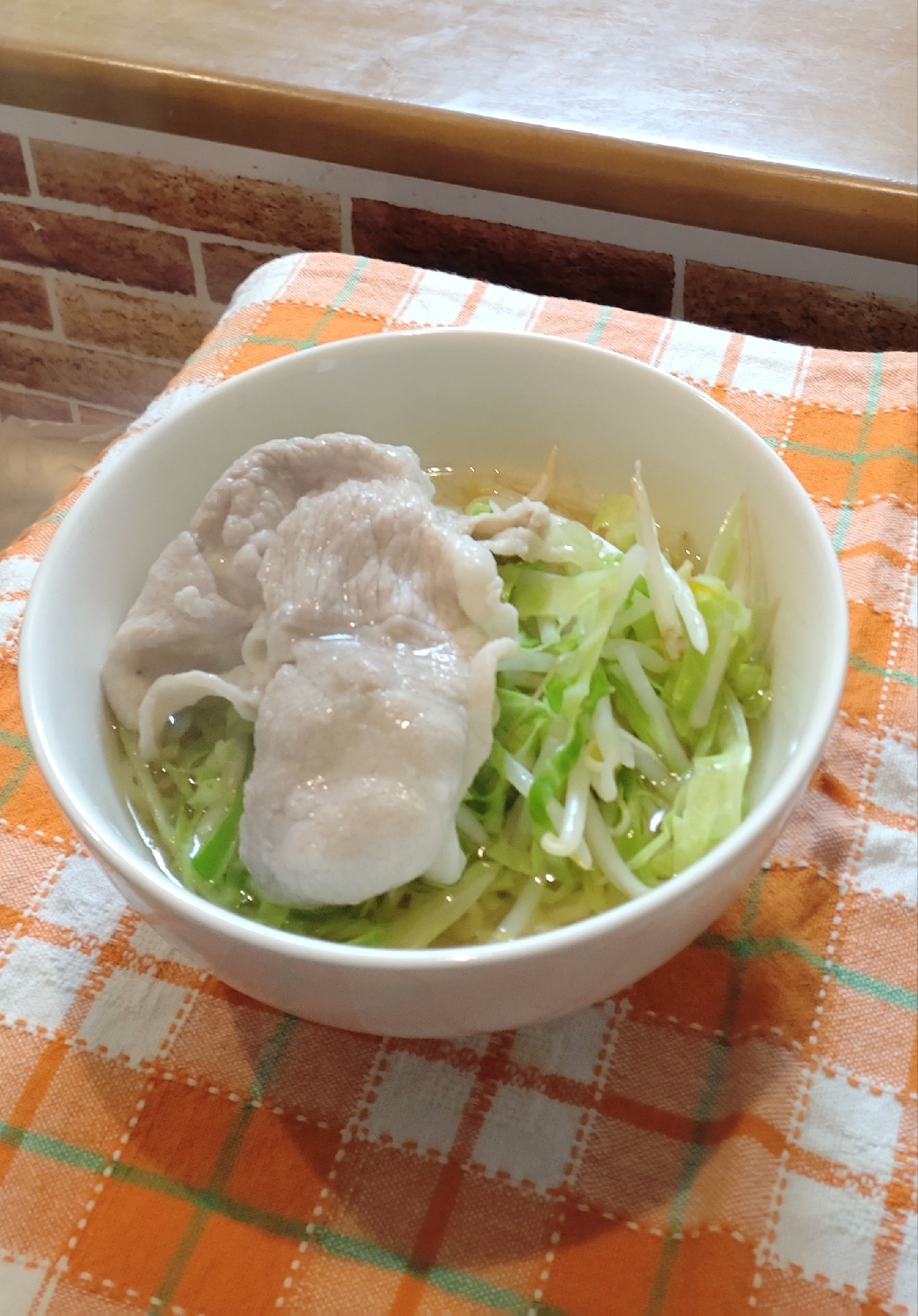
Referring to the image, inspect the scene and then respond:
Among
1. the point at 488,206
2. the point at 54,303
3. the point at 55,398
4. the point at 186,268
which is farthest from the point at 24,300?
the point at 488,206

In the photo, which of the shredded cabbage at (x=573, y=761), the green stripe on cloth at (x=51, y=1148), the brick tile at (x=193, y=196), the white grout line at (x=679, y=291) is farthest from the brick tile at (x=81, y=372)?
the green stripe on cloth at (x=51, y=1148)

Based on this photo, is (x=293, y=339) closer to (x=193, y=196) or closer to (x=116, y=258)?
(x=193, y=196)

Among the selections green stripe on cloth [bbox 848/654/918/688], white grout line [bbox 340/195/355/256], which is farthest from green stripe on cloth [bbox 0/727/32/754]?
white grout line [bbox 340/195/355/256]

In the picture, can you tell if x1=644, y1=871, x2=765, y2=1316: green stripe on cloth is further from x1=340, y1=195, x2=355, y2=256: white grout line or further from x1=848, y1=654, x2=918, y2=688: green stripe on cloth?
x1=340, y1=195, x2=355, y2=256: white grout line

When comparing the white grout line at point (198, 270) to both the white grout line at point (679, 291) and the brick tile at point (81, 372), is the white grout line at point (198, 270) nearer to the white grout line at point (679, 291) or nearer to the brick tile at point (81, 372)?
the brick tile at point (81, 372)

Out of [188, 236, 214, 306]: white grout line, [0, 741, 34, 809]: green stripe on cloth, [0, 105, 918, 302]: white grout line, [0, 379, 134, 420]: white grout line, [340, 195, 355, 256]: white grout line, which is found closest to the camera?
[0, 741, 34, 809]: green stripe on cloth
